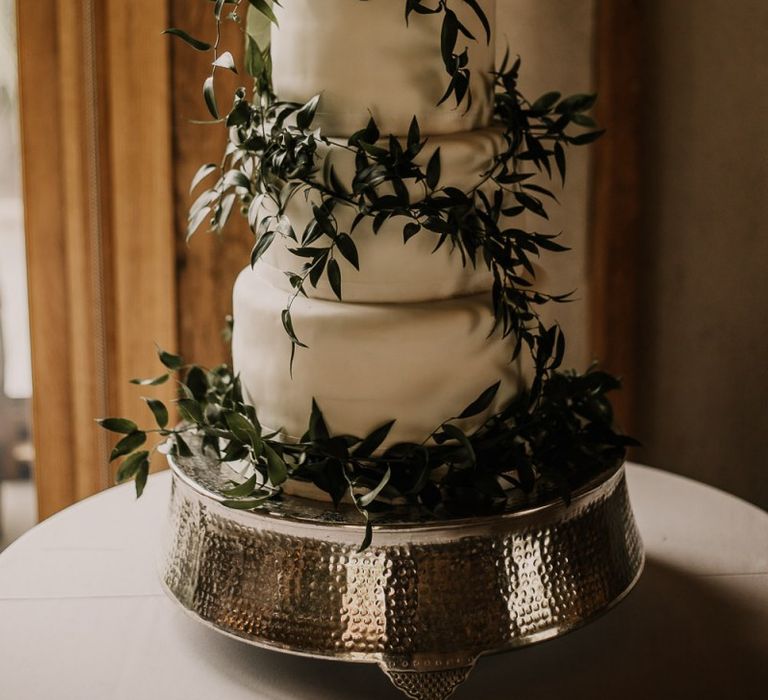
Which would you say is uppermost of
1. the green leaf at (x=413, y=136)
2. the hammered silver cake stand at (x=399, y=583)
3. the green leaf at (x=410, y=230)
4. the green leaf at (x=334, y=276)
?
the green leaf at (x=413, y=136)

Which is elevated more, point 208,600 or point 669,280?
point 669,280

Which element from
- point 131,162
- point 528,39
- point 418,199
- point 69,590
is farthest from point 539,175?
point 69,590

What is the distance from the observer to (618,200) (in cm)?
220

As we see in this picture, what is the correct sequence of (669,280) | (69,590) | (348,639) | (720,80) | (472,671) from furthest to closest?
(669,280) → (720,80) → (69,590) → (472,671) → (348,639)

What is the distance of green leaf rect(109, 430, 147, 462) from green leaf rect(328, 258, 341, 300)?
306 mm

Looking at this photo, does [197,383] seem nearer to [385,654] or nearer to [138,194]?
[385,654]

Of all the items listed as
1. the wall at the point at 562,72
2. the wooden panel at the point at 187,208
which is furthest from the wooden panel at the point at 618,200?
the wooden panel at the point at 187,208

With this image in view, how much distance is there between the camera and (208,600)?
120 cm

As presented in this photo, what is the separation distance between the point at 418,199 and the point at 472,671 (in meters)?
0.52

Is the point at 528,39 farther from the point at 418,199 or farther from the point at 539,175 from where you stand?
the point at 418,199

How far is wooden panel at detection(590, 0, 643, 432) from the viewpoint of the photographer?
2121mm

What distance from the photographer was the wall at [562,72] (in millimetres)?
2098

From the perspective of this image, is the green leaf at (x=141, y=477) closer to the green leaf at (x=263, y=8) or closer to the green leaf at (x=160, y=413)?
the green leaf at (x=160, y=413)

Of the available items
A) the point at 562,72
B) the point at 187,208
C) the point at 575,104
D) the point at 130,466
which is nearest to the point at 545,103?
the point at 575,104
